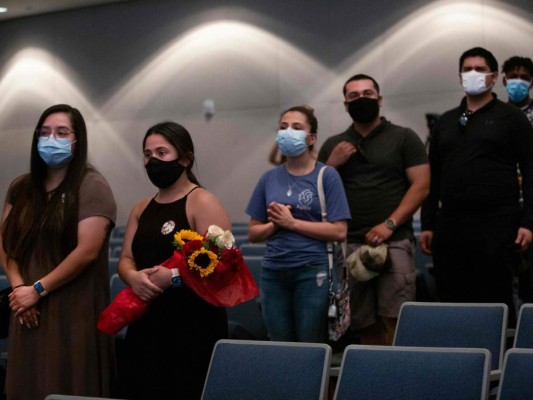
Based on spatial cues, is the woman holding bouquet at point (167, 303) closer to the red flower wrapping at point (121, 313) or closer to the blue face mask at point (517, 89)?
the red flower wrapping at point (121, 313)

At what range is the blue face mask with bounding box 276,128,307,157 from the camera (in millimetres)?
4340

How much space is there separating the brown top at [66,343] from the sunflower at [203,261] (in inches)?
22.8

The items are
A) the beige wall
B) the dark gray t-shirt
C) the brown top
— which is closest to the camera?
the brown top

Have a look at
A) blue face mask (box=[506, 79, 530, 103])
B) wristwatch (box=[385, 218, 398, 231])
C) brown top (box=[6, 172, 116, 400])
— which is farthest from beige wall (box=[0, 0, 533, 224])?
brown top (box=[6, 172, 116, 400])

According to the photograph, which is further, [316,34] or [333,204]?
[316,34]

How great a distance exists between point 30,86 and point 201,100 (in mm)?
2671

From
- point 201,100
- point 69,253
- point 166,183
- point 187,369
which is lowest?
point 187,369

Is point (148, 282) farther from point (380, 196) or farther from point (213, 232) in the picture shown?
point (380, 196)

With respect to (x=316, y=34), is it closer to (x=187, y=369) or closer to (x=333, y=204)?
(x=333, y=204)

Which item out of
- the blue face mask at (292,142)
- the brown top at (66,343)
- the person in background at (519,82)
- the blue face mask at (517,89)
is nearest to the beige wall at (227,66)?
the person in background at (519,82)

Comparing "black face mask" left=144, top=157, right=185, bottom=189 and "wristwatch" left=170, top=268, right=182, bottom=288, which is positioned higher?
"black face mask" left=144, top=157, right=185, bottom=189

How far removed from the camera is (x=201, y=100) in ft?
36.6

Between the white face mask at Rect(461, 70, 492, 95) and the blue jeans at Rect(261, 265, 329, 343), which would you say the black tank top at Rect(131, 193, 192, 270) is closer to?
the blue jeans at Rect(261, 265, 329, 343)

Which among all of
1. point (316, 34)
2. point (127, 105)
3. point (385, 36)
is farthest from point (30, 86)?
point (385, 36)
